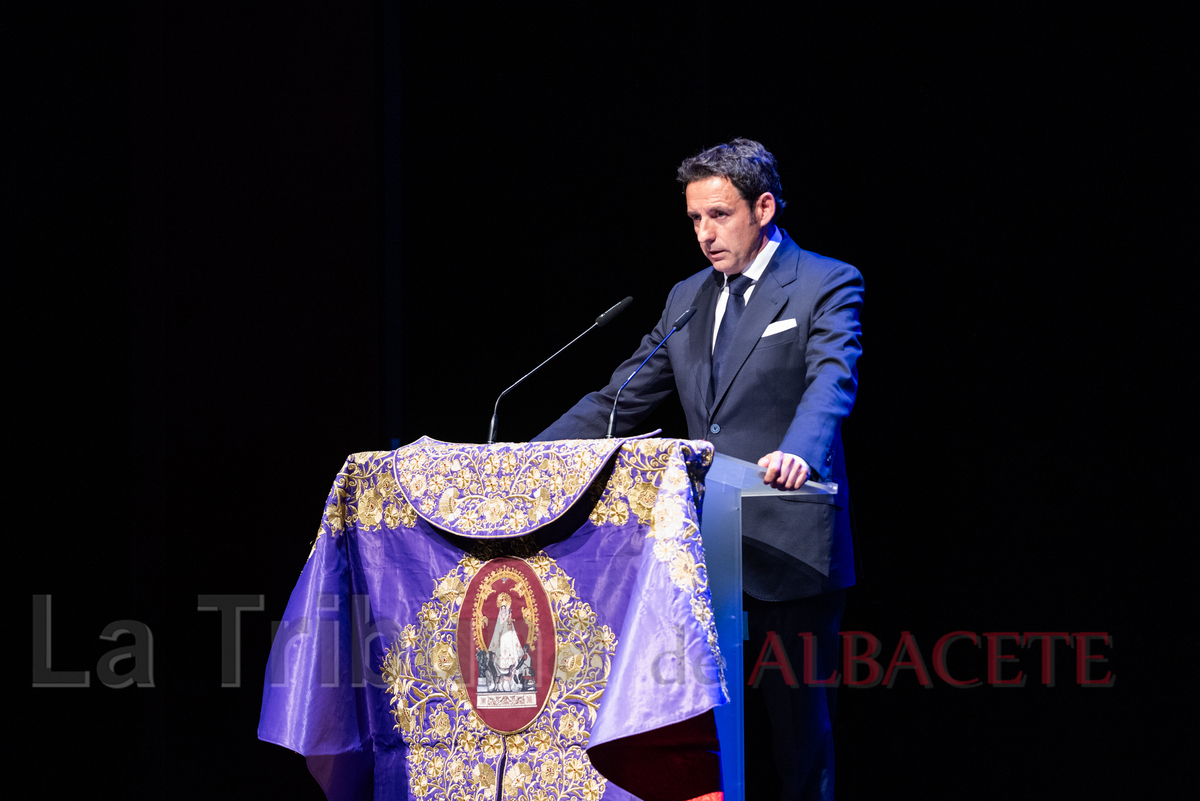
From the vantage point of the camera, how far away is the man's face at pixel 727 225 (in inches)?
86.2

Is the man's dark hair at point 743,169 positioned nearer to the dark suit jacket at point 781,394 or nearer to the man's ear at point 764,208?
the man's ear at point 764,208

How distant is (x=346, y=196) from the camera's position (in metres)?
3.26

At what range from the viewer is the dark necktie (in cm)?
212

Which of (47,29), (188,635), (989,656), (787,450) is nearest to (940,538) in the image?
(989,656)

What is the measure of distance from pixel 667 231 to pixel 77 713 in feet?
6.81

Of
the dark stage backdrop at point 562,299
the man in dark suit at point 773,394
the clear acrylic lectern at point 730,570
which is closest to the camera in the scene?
the clear acrylic lectern at point 730,570

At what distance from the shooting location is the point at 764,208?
7.28 feet

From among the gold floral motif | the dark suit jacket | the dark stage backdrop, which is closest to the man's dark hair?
the dark suit jacket

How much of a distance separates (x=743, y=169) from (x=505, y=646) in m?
1.14

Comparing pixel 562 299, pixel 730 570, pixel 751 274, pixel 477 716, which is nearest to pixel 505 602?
pixel 477 716

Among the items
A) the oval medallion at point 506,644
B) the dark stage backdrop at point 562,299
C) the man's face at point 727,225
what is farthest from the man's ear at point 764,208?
the oval medallion at point 506,644

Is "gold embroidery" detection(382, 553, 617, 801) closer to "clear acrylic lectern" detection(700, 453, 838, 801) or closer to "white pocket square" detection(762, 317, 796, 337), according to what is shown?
"clear acrylic lectern" detection(700, 453, 838, 801)

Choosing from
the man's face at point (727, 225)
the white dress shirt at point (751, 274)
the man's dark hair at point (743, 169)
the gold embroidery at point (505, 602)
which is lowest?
the gold embroidery at point (505, 602)

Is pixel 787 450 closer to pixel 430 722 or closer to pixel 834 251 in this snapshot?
pixel 430 722
